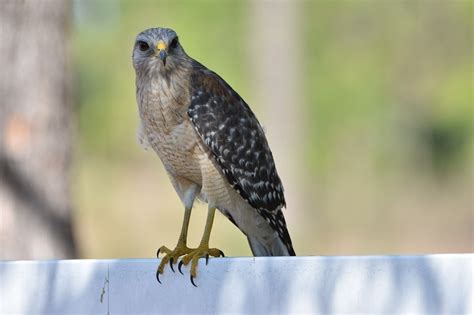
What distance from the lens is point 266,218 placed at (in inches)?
279

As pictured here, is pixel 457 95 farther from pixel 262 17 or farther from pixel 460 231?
pixel 262 17

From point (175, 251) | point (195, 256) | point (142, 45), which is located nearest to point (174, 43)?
point (142, 45)

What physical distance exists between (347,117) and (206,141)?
28.6 meters

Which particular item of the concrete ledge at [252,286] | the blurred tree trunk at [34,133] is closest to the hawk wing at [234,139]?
the concrete ledge at [252,286]

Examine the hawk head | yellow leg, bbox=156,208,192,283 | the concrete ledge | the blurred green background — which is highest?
the hawk head

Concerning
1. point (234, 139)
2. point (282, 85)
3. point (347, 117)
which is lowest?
point (347, 117)

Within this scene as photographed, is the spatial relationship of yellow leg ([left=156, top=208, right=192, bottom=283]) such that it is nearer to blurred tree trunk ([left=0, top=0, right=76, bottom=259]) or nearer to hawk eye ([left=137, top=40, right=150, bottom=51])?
hawk eye ([left=137, top=40, right=150, bottom=51])

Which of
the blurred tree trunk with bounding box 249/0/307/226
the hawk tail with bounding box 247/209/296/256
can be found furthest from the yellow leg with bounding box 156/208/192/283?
the blurred tree trunk with bounding box 249/0/307/226

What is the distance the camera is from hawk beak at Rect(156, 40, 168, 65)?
6.52 meters

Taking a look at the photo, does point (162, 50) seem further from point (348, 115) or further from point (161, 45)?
point (348, 115)

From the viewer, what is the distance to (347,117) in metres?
35.2

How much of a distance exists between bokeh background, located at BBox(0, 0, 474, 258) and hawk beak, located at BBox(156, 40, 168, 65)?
77.8 ft

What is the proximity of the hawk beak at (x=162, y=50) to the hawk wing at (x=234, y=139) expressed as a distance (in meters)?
0.35

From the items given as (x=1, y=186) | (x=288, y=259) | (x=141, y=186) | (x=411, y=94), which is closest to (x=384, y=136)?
(x=411, y=94)
